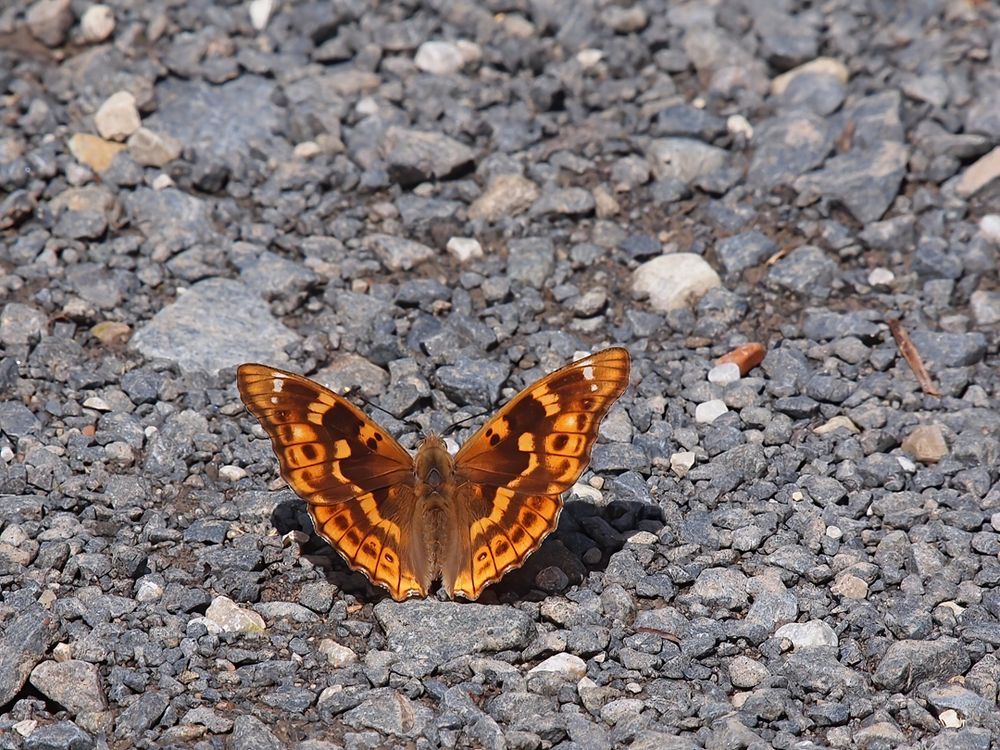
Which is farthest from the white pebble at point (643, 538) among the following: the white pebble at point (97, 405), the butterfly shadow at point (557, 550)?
the white pebble at point (97, 405)

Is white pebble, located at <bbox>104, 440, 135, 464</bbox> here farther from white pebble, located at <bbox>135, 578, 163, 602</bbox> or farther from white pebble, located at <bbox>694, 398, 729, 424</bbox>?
white pebble, located at <bbox>694, 398, 729, 424</bbox>

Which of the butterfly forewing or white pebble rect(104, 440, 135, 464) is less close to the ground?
the butterfly forewing

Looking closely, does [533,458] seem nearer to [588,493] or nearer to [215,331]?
[588,493]

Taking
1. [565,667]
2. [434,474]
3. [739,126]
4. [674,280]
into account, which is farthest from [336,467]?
[739,126]

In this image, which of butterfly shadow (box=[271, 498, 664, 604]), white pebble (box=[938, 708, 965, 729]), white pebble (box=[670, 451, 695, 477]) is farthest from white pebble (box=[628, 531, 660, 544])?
white pebble (box=[938, 708, 965, 729])

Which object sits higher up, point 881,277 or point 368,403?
point 881,277

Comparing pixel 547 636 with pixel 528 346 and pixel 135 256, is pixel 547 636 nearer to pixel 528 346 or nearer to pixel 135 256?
pixel 528 346
